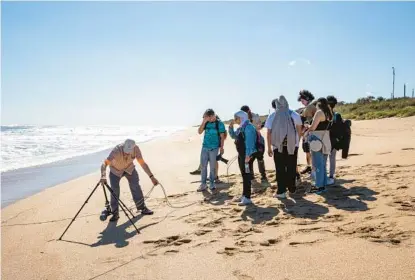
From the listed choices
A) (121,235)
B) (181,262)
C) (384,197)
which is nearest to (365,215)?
(384,197)

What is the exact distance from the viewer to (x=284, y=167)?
6.57m

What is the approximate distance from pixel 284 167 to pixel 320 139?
2.92 ft

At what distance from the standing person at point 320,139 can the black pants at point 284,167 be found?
0.44m

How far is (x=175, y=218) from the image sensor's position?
610 cm

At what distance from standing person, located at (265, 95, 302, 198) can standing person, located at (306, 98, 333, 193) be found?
0.36 m

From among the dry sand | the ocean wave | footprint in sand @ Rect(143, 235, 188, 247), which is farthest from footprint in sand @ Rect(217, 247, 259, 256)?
the ocean wave

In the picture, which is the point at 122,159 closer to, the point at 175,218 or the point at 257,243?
the point at 175,218

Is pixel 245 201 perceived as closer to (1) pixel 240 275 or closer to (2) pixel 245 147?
(2) pixel 245 147

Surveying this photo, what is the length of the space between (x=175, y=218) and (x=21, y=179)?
9.41 m

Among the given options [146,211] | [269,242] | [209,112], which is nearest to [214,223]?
[269,242]

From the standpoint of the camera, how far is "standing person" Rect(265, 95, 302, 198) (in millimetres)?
6367

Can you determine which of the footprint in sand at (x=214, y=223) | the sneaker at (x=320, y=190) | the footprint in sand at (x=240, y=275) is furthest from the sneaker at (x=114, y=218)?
the sneaker at (x=320, y=190)

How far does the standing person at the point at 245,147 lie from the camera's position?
6400mm

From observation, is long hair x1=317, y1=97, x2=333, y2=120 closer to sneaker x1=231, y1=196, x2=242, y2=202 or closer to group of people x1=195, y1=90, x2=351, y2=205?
group of people x1=195, y1=90, x2=351, y2=205
